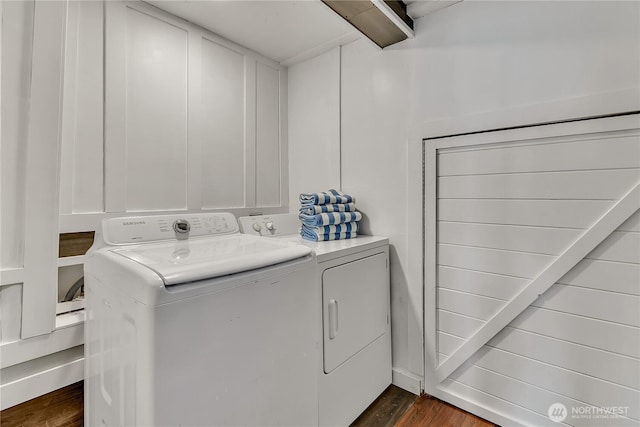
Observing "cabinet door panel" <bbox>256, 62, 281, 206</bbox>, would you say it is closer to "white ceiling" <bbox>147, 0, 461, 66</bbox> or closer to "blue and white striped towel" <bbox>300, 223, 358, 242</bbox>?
"white ceiling" <bbox>147, 0, 461, 66</bbox>

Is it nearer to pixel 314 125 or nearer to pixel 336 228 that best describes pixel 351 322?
pixel 336 228

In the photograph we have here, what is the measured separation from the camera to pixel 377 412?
1.79 meters

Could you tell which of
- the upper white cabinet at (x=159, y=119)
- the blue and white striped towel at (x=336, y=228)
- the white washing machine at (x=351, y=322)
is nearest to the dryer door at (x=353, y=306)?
the white washing machine at (x=351, y=322)

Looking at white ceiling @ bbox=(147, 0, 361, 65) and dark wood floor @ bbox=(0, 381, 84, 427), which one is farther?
white ceiling @ bbox=(147, 0, 361, 65)

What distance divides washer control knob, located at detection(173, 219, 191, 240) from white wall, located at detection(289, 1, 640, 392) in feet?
3.84

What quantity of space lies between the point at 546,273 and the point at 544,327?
0.28 meters

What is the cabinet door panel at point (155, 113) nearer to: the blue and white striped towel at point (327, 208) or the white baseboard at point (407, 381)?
the blue and white striped towel at point (327, 208)

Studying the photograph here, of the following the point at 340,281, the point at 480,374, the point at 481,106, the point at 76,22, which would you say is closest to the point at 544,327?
the point at 480,374

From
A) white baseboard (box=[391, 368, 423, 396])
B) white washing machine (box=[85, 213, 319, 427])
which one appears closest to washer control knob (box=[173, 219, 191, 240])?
white washing machine (box=[85, 213, 319, 427])

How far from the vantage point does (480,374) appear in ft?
5.64

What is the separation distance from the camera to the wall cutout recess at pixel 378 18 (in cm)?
163

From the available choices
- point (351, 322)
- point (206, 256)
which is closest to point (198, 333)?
point (206, 256)

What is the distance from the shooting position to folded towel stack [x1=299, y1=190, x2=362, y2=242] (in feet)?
6.27

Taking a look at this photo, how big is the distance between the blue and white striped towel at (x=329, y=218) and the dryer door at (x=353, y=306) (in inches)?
12.2
